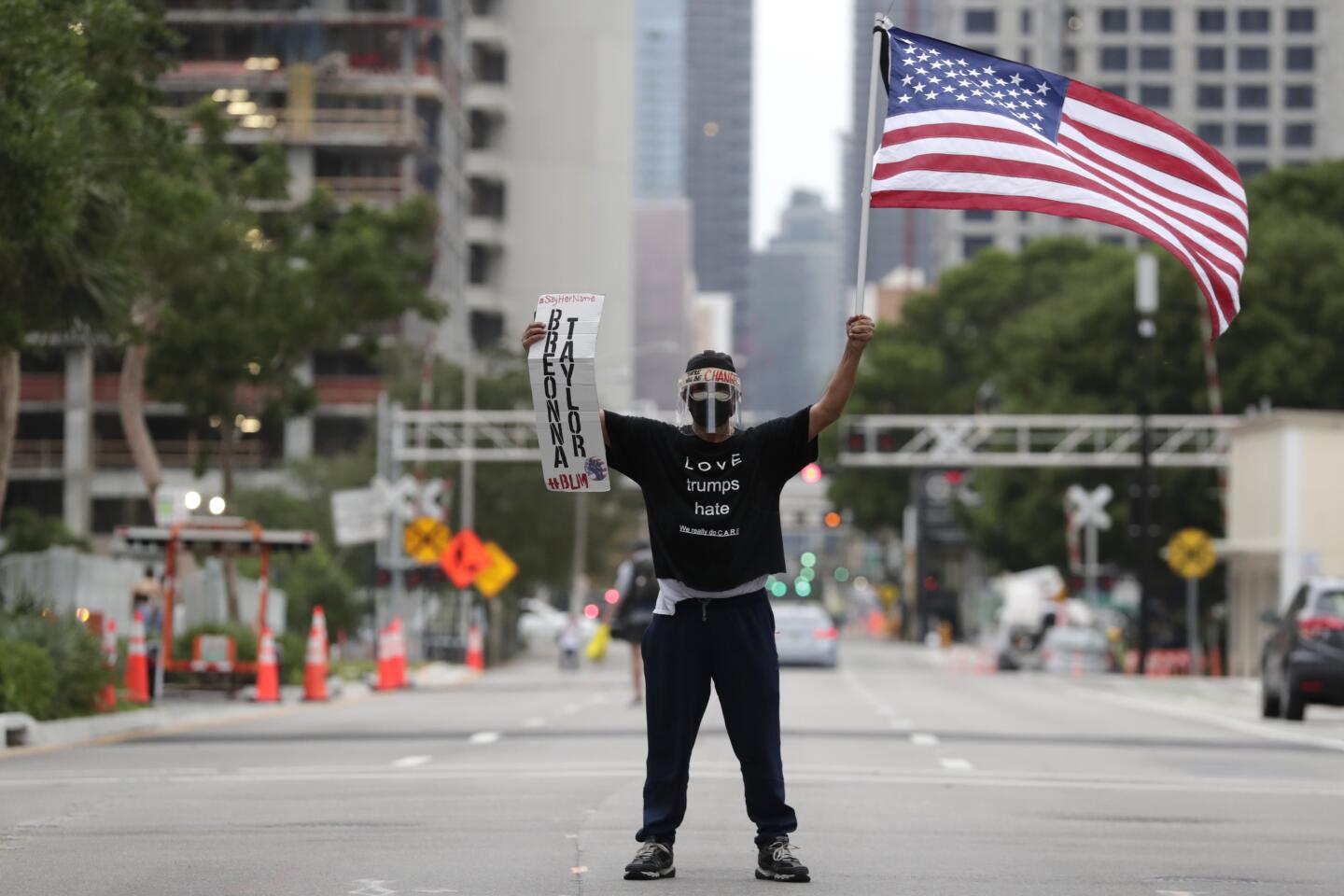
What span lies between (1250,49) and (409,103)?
64174mm

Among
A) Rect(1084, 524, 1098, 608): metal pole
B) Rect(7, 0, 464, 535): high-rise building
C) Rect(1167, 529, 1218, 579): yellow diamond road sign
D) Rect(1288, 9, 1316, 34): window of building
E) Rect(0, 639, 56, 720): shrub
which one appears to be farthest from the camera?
Rect(1288, 9, 1316, 34): window of building

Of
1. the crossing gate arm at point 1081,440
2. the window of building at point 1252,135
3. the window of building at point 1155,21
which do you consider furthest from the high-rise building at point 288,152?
the window of building at point 1252,135

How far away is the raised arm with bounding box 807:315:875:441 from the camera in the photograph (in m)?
9.61

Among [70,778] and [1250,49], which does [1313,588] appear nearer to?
[70,778]

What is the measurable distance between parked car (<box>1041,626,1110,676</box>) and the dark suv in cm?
3146

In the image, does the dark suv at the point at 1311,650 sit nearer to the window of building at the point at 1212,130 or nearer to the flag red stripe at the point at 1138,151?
the flag red stripe at the point at 1138,151

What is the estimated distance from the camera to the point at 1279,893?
32.1 feet

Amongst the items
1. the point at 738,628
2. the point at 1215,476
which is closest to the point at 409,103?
the point at 1215,476

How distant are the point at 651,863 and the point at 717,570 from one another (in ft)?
3.69

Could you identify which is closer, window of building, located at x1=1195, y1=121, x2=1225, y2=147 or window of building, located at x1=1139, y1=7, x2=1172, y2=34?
window of building, located at x1=1195, y1=121, x2=1225, y2=147

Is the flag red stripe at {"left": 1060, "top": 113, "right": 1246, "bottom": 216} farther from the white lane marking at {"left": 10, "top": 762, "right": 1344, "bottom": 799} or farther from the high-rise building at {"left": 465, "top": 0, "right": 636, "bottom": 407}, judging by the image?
the high-rise building at {"left": 465, "top": 0, "right": 636, "bottom": 407}

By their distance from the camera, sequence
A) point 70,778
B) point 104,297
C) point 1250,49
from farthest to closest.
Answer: point 1250,49 < point 104,297 < point 70,778

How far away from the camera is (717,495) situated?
9.76m

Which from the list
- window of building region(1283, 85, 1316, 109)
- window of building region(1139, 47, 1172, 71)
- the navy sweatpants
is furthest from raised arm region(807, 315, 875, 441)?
window of building region(1139, 47, 1172, 71)
